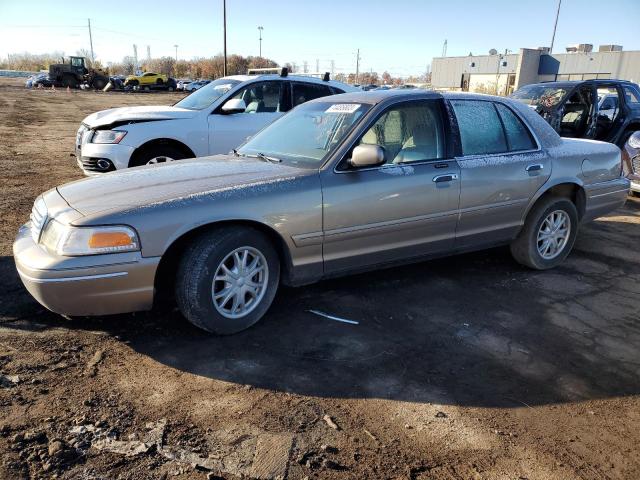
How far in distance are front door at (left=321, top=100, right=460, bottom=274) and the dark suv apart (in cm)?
636

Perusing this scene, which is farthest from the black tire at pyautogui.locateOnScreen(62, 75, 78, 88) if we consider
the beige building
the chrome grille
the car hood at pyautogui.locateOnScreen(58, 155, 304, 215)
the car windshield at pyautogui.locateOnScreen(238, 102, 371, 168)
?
the chrome grille

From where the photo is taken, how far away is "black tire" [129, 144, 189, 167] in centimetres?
675

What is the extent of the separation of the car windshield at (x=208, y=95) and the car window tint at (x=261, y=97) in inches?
8.7

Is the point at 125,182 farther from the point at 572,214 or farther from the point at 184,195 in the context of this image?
the point at 572,214

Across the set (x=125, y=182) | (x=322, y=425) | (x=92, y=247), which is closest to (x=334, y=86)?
(x=125, y=182)

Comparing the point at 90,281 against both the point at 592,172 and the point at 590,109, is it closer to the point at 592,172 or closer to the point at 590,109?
the point at 592,172

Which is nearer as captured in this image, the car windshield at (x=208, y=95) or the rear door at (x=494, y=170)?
the rear door at (x=494, y=170)

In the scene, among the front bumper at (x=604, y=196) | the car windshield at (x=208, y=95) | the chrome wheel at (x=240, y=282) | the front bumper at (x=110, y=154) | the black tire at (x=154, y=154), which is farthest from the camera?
the car windshield at (x=208, y=95)

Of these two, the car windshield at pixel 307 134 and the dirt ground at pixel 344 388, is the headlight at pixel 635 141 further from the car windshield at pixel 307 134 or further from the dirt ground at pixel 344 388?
the car windshield at pixel 307 134

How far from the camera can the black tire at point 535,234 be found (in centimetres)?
487

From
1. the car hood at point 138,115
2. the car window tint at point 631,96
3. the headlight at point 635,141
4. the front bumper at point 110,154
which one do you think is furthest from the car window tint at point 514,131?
the car window tint at point 631,96

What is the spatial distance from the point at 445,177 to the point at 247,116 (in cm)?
402

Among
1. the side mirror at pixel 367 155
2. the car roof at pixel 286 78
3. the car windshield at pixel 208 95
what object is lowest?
the side mirror at pixel 367 155

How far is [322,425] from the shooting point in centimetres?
263
